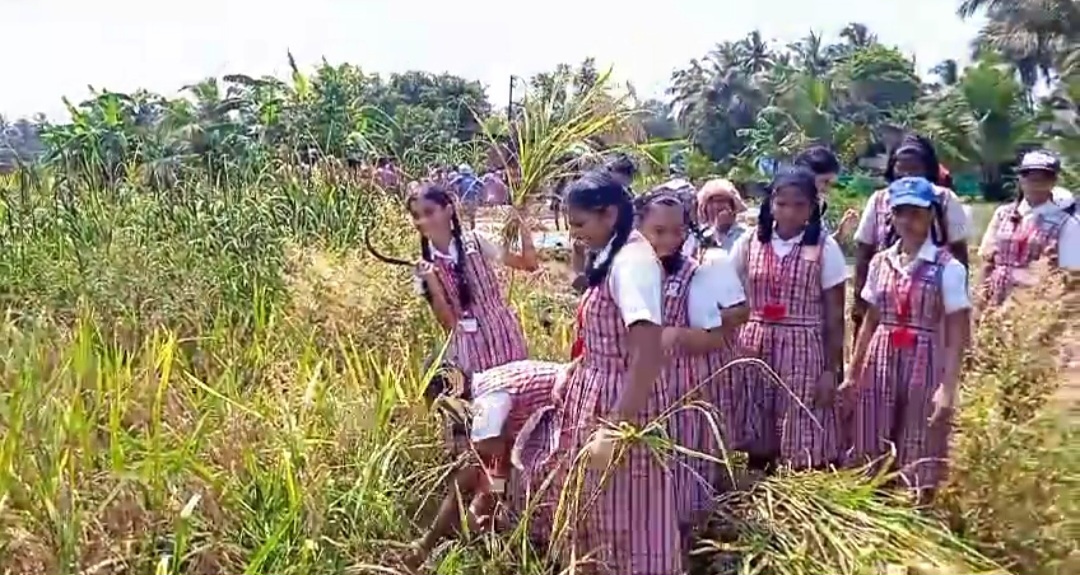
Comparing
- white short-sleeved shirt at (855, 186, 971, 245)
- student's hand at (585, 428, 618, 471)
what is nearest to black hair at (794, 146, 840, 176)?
white short-sleeved shirt at (855, 186, 971, 245)

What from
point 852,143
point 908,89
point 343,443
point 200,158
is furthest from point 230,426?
point 908,89

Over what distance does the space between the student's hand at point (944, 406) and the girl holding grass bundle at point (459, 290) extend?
1354 mm

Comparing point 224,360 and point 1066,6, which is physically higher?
point 1066,6

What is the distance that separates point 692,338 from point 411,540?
0.99 metres

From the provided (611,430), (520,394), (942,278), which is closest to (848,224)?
(942,278)

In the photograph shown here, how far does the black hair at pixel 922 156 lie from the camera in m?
5.16

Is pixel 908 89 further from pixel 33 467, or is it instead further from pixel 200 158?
pixel 33 467

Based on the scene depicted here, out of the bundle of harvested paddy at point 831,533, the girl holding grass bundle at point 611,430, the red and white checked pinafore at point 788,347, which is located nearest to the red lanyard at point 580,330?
the girl holding grass bundle at point 611,430

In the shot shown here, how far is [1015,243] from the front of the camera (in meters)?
5.86

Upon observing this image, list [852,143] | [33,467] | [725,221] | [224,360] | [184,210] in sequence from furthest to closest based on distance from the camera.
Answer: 1. [852,143]
2. [184,210]
3. [725,221]
4. [224,360]
5. [33,467]

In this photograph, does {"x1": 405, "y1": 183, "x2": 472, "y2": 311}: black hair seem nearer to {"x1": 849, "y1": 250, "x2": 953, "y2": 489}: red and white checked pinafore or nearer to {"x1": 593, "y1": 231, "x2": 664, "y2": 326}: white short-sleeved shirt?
{"x1": 593, "y1": 231, "x2": 664, "y2": 326}: white short-sleeved shirt

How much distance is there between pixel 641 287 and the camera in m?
3.30

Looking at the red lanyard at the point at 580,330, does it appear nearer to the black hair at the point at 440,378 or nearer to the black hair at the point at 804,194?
the black hair at the point at 440,378

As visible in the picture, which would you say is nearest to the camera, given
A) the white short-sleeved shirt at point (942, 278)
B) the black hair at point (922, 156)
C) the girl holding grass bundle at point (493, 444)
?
the girl holding grass bundle at point (493, 444)
